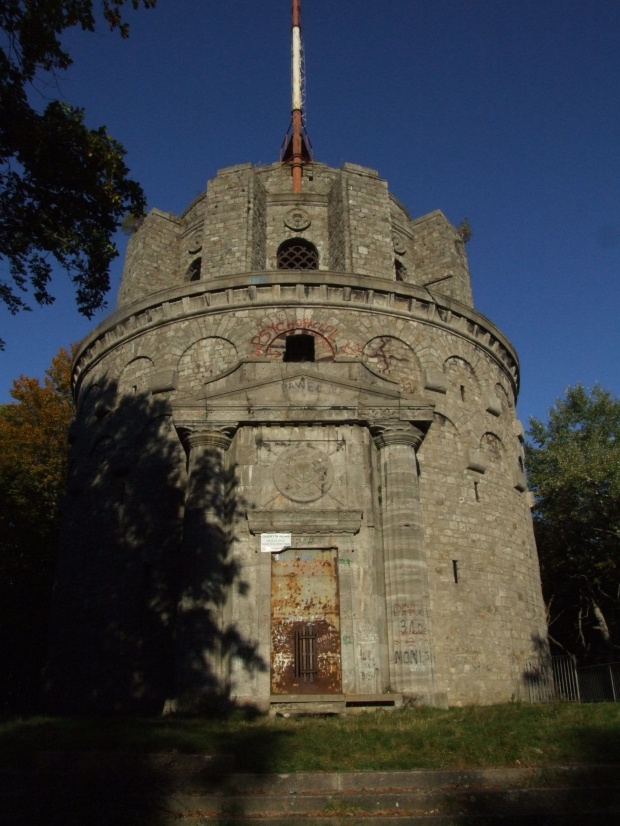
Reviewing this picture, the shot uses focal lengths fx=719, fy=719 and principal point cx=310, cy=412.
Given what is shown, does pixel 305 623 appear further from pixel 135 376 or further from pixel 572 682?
pixel 572 682

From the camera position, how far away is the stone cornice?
19.9 m

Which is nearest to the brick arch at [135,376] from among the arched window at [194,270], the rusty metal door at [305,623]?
the arched window at [194,270]

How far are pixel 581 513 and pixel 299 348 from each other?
663 inches

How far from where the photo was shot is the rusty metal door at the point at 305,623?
1383 cm

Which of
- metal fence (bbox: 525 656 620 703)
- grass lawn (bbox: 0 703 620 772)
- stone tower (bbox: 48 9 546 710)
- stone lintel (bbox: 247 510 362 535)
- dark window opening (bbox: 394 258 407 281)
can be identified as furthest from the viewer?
dark window opening (bbox: 394 258 407 281)

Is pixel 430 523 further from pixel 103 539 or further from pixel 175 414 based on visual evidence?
pixel 103 539

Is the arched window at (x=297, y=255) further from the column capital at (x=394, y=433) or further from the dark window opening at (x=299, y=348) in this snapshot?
the column capital at (x=394, y=433)

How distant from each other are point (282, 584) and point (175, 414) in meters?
4.27

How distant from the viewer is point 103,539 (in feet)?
62.7

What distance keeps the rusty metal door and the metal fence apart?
22.7ft

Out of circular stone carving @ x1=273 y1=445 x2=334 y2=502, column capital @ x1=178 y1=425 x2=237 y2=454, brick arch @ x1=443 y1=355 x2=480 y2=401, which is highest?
brick arch @ x1=443 y1=355 x2=480 y2=401

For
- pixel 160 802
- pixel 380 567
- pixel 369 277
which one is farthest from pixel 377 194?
pixel 160 802

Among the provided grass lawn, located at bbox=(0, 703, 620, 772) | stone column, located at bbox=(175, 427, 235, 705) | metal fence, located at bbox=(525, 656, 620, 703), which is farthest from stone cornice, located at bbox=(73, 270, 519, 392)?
grass lawn, located at bbox=(0, 703, 620, 772)

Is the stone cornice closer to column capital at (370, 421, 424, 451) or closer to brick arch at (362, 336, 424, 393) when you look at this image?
brick arch at (362, 336, 424, 393)
